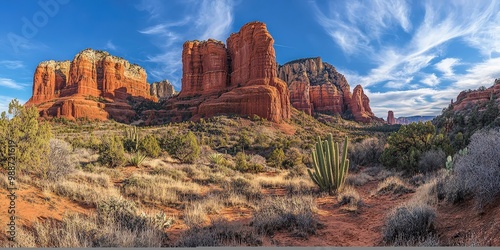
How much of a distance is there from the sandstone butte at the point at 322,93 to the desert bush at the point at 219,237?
94.7 metres

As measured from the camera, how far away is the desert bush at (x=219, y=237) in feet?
17.2

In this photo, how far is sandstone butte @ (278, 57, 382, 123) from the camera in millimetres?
105312

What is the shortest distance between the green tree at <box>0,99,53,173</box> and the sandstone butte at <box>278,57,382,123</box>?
3698 inches

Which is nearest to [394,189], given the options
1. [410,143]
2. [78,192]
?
[410,143]

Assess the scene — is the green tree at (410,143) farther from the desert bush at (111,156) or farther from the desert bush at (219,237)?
the desert bush at (111,156)

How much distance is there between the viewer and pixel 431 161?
1452 cm

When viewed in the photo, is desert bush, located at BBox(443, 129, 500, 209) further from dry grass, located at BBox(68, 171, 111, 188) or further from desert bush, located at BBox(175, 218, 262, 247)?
dry grass, located at BBox(68, 171, 111, 188)

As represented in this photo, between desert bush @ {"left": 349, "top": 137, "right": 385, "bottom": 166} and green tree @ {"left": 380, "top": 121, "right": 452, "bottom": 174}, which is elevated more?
green tree @ {"left": 380, "top": 121, "right": 452, "bottom": 174}

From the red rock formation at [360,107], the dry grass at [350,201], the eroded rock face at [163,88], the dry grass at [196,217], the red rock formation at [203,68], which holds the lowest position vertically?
the dry grass at [350,201]

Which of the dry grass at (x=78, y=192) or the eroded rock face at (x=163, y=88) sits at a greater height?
Answer: the eroded rock face at (x=163, y=88)

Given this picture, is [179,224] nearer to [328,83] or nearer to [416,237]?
[416,237]

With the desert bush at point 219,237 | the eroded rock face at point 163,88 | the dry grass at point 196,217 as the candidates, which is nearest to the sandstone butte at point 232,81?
the dry grass at point 196,217

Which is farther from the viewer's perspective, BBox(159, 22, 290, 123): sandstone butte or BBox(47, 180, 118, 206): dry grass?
BBox(159, 22, 290, 123): sandstone butte

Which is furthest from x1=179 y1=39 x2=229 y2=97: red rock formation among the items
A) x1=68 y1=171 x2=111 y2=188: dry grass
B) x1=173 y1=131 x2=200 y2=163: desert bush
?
x1=68 y1=171 x2=111 y2=188: dry grass
